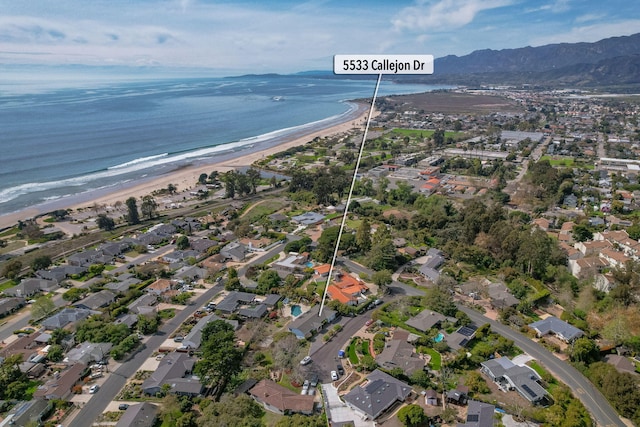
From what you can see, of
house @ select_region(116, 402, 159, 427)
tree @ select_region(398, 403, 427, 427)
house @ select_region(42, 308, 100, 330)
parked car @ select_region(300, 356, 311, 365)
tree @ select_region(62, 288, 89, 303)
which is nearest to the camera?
tree @ select_region(398, 403, 427, 427)

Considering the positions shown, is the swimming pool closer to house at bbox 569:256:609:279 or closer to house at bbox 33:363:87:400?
house at bbox 33:363:87:400

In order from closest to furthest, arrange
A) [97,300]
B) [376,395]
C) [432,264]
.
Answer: [376,395] < [97,300] < [432,264]

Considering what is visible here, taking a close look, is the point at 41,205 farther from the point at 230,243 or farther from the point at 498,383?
the point at 498,383

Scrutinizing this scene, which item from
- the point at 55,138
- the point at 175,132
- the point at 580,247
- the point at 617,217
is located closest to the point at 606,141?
the point at 617,217

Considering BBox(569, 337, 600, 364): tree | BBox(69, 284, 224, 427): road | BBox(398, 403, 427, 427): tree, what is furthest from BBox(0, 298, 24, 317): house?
BBox(569, 337, 600, 364): tree

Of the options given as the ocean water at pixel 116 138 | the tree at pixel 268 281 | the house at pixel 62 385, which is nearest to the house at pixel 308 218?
the tree at pixel 268 281

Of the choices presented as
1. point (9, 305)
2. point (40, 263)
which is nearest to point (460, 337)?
point (9, 305)

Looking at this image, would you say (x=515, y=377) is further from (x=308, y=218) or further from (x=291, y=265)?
(x=308, y=218)
